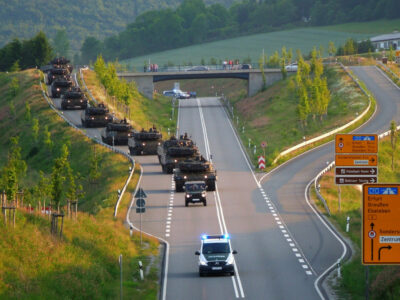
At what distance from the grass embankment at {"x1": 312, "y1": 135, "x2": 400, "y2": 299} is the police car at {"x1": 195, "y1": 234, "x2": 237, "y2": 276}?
4.75m

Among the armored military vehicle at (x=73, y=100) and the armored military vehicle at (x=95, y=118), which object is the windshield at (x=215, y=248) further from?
the armored military vehicle at (x=73, y=100)

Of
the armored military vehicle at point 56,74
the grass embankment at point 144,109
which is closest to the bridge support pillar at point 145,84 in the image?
the grass embankment at point 144,109

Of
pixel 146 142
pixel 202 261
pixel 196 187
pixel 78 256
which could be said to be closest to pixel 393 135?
pixel 146 142

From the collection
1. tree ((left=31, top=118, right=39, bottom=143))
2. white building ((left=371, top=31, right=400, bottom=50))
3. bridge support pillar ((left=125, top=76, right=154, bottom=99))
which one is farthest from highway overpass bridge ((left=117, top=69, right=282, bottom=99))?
white building ((left=371, top=31, right=400, bottom=50))

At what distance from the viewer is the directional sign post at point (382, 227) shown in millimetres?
28188

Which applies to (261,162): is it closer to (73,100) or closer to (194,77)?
(73,100)

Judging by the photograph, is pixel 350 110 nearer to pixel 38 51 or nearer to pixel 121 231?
pixel 121 231

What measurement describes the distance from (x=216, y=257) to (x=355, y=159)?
14659 mm

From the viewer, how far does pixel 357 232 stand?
4875 cm

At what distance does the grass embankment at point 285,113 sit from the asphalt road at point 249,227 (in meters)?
4.50

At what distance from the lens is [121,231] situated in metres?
47.0

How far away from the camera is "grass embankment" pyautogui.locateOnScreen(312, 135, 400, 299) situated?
3312 centimetres

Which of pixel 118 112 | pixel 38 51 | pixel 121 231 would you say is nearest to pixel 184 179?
pixel 121 231

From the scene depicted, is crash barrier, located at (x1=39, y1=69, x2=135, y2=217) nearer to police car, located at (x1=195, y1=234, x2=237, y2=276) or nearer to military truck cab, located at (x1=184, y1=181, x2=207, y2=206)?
military truck cab, located at (x1=184, y1=181, x2=207, y2=206)
